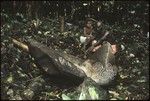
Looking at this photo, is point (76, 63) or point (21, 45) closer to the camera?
point (76, 63)

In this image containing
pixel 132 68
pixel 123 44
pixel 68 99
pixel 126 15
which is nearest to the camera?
pixel 68 99

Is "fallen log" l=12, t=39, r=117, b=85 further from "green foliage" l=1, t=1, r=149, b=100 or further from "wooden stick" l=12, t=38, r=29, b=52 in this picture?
"green foliage" l=1, t=1, r=149, b=100

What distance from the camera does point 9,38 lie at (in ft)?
18.3

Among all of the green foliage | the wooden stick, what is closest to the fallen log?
the wooden stick

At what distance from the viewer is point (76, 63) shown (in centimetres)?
518

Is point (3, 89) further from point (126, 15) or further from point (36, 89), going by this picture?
point (126, 15)

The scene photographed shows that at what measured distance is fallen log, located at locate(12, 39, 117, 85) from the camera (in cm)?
500

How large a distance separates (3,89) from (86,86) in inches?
42.3

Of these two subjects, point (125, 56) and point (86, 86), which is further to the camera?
point (125, 56)

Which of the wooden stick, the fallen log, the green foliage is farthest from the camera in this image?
the wooden stick

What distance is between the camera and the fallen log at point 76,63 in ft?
16.4

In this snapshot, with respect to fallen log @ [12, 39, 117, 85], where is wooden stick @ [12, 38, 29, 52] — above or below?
above

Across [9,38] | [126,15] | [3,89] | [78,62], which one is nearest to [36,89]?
[3,89]

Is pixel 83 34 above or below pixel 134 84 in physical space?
above
